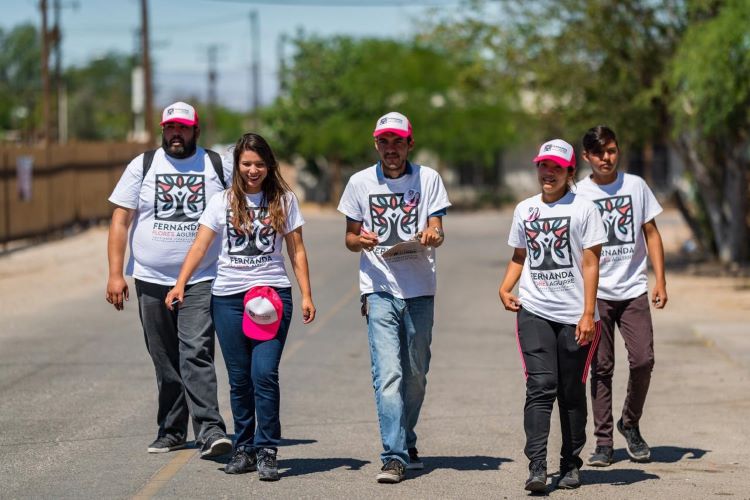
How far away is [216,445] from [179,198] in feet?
4.79

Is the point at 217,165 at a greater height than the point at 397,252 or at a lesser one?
greater

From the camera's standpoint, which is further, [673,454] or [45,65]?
[45,65]

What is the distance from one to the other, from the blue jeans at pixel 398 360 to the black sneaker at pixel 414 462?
0.36ft

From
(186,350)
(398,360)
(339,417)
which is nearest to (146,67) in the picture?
(339,417)

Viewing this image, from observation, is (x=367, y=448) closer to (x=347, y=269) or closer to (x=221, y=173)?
(x=221, y=173)

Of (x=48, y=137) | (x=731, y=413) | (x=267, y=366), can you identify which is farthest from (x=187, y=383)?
(x=48, y=137)

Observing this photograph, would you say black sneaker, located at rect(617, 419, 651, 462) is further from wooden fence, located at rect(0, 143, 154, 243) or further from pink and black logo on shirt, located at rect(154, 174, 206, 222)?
wooden fence, located at rect(0, 143, 154, 243)

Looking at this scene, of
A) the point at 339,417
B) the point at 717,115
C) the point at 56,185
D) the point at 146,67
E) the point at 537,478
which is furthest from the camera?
the point at 146,67

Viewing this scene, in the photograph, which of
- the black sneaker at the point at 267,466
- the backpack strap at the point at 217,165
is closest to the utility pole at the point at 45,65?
the backpack strap at the point at 217,165

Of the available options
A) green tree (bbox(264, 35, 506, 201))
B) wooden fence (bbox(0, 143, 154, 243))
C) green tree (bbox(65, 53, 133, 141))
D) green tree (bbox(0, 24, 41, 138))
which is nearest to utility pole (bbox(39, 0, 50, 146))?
wooden fence (bbox(0, 143, 154, 243))

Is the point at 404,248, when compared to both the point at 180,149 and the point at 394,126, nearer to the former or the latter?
the point at 394,126

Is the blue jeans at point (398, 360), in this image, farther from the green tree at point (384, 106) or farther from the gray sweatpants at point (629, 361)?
the green tree at point (384, 106)

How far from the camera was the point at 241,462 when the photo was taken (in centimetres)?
740

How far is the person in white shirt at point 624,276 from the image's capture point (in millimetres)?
7961
